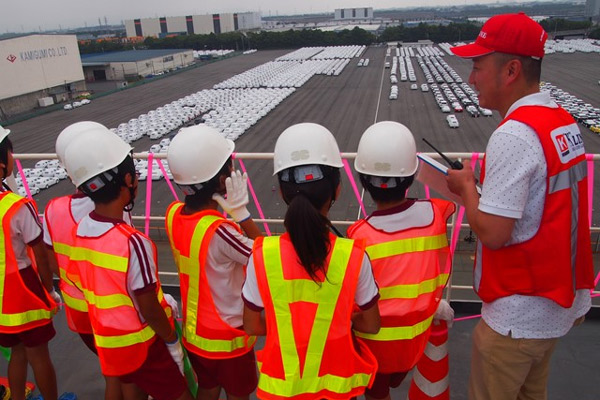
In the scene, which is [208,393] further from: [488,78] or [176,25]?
[176,25]

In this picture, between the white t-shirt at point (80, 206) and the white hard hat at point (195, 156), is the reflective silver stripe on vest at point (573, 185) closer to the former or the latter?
the white hard hat at point (195, 156)

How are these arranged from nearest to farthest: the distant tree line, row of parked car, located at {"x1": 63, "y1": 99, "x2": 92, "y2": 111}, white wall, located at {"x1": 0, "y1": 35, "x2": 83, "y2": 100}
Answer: white wall, located at {"x1": 0, "y1": 35, "x2": 83, "y2": 100}, row of parked car, located at {"x1": 63, "y1": 99, "x2": 92, "y2": 111}, the distant tree line

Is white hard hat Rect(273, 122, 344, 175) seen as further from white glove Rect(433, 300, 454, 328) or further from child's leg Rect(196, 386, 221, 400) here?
child's leg Rect(196, 386, 221, 400)

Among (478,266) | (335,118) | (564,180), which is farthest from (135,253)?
(335,118)

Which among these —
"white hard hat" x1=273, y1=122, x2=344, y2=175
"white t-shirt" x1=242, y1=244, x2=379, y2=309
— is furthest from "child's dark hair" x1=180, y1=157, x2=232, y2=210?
"white t-shirt" x1=242, y1=244, x2=379, y2=309

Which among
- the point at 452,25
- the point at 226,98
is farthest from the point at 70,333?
the point at 452,25

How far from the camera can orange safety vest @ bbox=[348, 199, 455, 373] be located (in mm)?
1919

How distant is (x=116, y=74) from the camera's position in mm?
59156

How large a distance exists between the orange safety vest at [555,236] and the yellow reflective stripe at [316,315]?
0.71 meters

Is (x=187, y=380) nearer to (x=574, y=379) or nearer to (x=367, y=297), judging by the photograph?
(x=367, y=297)

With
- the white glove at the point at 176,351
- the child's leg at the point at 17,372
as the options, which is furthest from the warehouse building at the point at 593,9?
the child's leg at the point at 17,372

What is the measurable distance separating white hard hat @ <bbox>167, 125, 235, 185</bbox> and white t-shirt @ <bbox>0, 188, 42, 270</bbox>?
3.07ft

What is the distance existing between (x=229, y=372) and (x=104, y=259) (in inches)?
35.0

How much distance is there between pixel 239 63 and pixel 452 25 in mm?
41393
